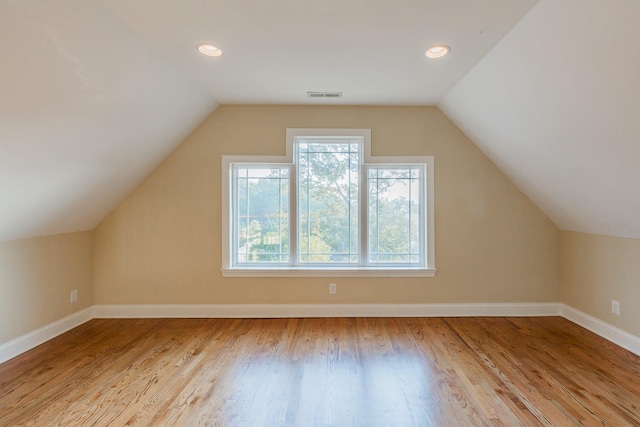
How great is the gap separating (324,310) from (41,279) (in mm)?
2754

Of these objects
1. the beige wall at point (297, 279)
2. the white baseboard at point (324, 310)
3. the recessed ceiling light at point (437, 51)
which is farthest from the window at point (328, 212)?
the recessed ceiling light at point (437, 51)

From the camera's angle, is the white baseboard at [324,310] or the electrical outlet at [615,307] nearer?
the electrical outlet at [615,307]

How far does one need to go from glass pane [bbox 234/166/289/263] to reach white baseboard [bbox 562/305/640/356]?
3.18 meters

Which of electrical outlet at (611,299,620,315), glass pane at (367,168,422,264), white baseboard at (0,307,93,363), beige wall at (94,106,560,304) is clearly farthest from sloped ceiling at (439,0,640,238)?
white baseboard at (0,307,93,363)

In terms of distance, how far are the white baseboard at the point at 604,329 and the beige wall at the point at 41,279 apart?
5295 millimetres

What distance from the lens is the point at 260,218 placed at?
3.43m

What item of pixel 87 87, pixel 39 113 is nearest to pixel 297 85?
pixel 87 87

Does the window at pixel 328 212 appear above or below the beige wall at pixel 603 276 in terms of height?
above

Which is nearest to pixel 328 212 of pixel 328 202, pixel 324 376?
pixel 328 202

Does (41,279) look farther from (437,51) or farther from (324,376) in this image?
(437,51)

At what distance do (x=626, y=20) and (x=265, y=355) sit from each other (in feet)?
9.96

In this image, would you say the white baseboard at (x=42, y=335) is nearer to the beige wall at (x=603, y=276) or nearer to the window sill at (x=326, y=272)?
the window sill at (x=326, y=272)

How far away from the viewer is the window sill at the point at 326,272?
10.8 feet

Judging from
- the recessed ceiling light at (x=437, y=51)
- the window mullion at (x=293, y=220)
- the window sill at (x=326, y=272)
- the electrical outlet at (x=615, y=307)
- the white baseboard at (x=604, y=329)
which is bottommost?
the white baseboard at (x=604, y=329)
